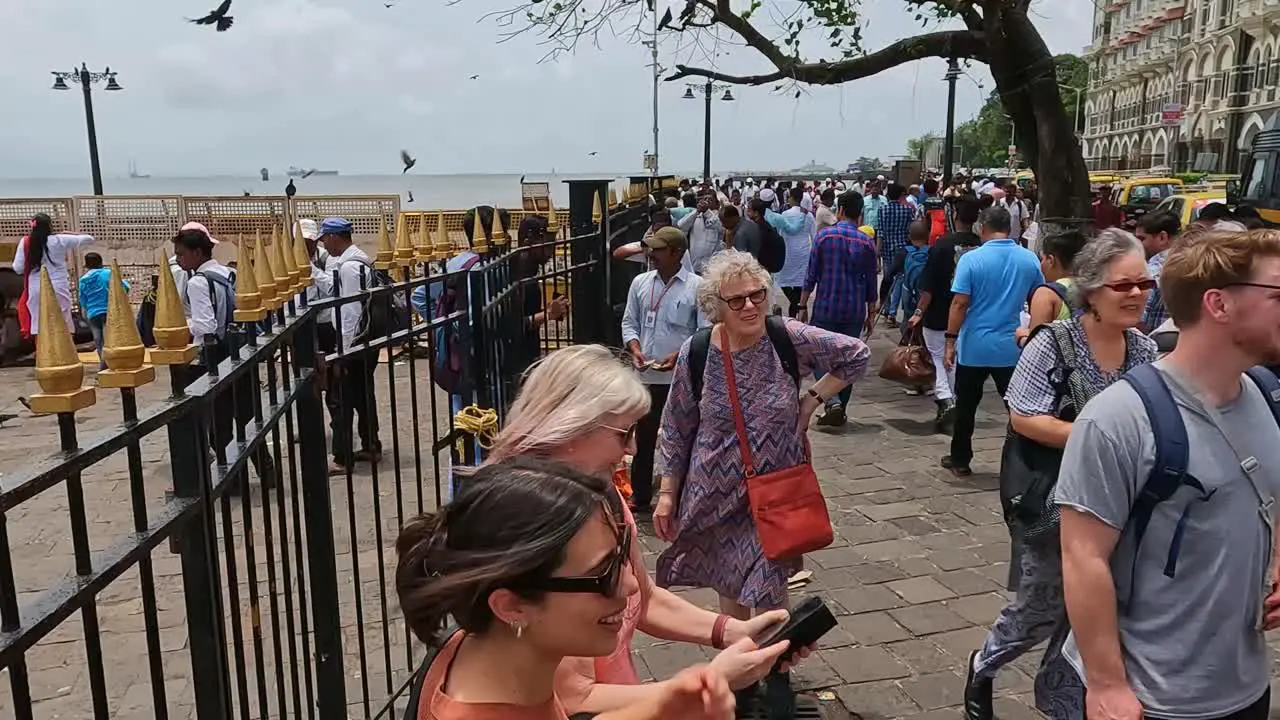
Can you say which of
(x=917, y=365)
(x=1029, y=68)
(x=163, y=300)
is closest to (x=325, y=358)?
(x=163, y=300)

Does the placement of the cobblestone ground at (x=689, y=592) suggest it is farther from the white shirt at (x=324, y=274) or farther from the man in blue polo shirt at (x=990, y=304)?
the white shirt at (x=324, y=274)

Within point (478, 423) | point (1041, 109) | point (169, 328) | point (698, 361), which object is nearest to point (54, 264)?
point (478, 423)

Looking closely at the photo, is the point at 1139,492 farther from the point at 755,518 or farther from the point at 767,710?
the point at 767,710

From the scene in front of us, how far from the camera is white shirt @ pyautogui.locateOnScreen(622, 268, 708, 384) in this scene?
5445mm

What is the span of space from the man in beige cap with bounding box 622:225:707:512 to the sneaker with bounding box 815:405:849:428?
7.93 feet

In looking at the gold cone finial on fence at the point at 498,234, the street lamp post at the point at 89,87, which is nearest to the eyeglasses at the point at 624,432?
the gold cone finial on fence at the point at 498,234

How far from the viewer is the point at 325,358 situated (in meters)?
2.74

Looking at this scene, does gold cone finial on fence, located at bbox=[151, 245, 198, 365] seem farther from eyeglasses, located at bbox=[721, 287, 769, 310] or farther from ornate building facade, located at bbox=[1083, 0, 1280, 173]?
ornate building facade, located at bbox=[1083, 0, 1280, 173]

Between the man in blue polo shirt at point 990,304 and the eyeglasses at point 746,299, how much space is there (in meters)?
2.99

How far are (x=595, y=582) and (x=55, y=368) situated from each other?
831 millimetres

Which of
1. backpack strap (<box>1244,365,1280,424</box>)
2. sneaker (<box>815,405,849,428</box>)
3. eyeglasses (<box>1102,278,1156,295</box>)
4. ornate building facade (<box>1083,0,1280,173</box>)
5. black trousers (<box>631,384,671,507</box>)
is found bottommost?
sneaker (<box>815,405,849,428</box>)

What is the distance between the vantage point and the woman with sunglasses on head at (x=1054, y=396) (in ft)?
9.50

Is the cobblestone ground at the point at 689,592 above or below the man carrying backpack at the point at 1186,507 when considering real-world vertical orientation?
below

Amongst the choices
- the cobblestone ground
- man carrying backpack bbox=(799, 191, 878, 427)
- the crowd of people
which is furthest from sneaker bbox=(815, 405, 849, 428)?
the crowd of people
